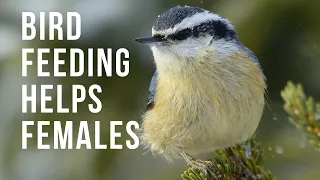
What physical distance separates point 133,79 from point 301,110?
66.4 inches

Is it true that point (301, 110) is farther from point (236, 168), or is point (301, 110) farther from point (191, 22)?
point (191, 22)

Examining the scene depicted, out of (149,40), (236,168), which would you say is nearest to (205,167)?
(236,168)

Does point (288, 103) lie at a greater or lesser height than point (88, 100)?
greater

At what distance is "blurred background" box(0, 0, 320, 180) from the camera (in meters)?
3.28

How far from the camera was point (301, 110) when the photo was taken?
183 centimetres

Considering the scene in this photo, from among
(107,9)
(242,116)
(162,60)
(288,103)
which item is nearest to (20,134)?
(107,9)

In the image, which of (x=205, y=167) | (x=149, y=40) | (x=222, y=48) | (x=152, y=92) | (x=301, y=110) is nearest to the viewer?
(x=301, y=110)

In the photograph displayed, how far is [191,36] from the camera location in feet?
9.01

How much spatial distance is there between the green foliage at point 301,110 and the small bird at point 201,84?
799mm

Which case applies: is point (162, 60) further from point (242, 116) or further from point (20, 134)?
point (20, 134)

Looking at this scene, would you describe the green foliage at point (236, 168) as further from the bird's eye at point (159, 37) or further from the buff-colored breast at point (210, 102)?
the bird's eye at point (159, 37)

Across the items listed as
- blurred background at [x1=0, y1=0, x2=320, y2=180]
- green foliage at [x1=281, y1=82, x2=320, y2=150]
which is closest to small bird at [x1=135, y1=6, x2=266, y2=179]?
blurred background at [x1=0, y1=0, x2=320, y2=180]

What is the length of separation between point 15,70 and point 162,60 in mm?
1099

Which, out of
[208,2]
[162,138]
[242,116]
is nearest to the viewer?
[242,116]
